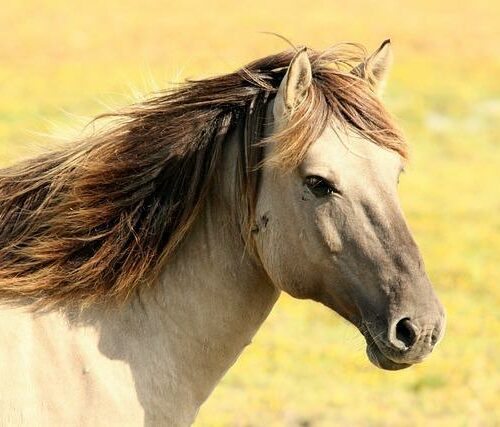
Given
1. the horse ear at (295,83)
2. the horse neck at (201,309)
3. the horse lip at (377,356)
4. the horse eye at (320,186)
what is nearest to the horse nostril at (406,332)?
the horse lip at (377,356)

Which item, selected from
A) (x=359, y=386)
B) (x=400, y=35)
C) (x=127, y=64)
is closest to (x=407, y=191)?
(x=359, y=386)

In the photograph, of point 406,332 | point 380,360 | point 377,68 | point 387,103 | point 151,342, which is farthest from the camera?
point 387,103

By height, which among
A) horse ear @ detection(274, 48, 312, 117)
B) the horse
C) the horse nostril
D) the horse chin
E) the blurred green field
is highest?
horse ear @ detection(274, 48, 312, 117)

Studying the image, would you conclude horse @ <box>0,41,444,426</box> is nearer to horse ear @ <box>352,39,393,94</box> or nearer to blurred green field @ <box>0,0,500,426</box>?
horse ear @ <box>352,39,393,94</box>

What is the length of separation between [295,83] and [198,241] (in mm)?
732

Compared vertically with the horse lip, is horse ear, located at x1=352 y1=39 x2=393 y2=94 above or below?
above

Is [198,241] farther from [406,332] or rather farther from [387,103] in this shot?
[387,103]

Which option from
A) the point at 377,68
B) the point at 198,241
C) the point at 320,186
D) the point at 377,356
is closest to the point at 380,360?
the point at 377,356

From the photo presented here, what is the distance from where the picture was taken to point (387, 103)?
13117 millimetres

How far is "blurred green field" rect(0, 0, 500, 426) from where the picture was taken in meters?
8.67

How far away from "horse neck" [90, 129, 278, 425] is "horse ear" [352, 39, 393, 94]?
0.59 m

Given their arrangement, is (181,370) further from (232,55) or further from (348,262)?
(232,55)

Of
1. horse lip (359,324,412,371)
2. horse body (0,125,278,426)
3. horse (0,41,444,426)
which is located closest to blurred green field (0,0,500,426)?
horse lip (359,324,412,371)

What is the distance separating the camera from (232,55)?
2997 centimetres
